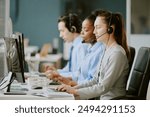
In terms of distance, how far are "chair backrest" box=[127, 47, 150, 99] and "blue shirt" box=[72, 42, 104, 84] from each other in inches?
10.7

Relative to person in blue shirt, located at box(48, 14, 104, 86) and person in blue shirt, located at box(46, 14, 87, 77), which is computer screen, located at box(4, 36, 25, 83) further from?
person in blue shirt, located at box(46, 14, 87, 77)

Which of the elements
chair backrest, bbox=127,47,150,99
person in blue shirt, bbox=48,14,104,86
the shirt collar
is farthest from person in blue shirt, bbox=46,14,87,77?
chair backrest, bbox=127,47,150,99

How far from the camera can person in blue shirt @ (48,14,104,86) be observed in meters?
2.30

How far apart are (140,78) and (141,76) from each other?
18 mm

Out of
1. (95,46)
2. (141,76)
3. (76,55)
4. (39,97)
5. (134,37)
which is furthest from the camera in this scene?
(76,55)

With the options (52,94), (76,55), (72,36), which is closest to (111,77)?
(52,94)

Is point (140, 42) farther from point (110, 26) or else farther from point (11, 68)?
point (11, 68)

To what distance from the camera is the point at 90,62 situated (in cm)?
235

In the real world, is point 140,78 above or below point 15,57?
below

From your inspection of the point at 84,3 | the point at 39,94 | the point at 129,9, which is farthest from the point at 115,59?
the point at 84,3

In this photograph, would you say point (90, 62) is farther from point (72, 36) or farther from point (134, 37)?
point (72, 36)

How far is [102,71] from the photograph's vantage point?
1.98 metres

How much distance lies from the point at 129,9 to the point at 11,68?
1.01 m

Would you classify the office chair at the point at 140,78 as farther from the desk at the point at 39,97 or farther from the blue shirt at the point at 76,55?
the blue shirt at the point at 76,55
